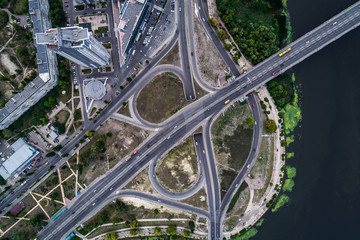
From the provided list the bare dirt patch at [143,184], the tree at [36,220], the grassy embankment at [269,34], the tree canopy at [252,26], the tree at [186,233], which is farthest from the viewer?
the bare dirt patch at [143,184]

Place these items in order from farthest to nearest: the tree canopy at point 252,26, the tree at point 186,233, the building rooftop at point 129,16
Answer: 1. the tree canopy at point 252,26
2. the tree at point 186,233
3. the building rooftop at point 129,16

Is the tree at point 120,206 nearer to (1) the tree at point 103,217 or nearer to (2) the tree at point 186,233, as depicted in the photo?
(1) the tree at point 103,217

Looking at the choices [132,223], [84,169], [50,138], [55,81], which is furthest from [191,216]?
[55,81]

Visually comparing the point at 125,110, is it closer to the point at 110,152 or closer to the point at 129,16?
the point at 110,152

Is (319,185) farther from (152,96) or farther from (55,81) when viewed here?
(55,81)

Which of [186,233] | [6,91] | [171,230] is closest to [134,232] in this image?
[171,230]

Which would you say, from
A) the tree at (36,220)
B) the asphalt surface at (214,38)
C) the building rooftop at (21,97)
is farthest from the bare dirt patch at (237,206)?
the building rooftop at (21,97)
